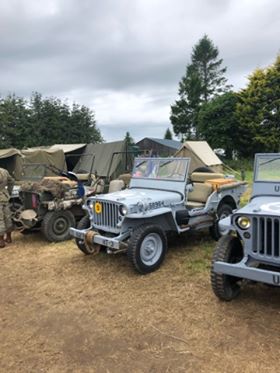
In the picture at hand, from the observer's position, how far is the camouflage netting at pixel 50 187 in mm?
7691

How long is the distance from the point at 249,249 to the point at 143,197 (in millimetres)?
2176

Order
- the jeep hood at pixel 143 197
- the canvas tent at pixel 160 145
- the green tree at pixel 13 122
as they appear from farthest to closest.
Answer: the canvas tent at pixel 160 145
the green tree at pixel 13 122
the jeep hood at pixel 143 197

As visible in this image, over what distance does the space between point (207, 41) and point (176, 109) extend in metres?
10.4

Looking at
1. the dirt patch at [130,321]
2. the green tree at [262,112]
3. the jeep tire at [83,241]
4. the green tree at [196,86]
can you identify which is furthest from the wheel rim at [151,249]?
the green tree at [196,86]

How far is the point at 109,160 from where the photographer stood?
15.3 meters

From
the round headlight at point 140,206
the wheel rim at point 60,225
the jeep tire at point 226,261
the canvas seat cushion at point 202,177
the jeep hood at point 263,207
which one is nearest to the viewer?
the jeep hood at point 263,207

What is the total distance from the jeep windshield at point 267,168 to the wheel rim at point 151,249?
Answer: 166cm

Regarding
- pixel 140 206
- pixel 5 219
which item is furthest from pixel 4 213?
pixel 140 206

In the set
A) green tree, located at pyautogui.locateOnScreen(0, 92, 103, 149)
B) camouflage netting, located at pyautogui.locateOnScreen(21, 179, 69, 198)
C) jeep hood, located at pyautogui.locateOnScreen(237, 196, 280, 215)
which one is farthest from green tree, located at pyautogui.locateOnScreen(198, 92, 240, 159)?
jeep hood, located at pyautogui.locateOnScreen(237, 196, 280, 215)

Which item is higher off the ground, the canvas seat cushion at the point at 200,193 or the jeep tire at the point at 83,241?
the canvas seat cushion at the point at 200,193

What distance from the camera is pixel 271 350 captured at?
3275 millimetres

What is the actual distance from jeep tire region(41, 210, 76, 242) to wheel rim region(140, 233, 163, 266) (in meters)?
2.82

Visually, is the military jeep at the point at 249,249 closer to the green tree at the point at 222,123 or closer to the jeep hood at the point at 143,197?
the jeep hood at the point at 143,197

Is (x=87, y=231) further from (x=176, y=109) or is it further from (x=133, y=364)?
(x=176, y=109)
